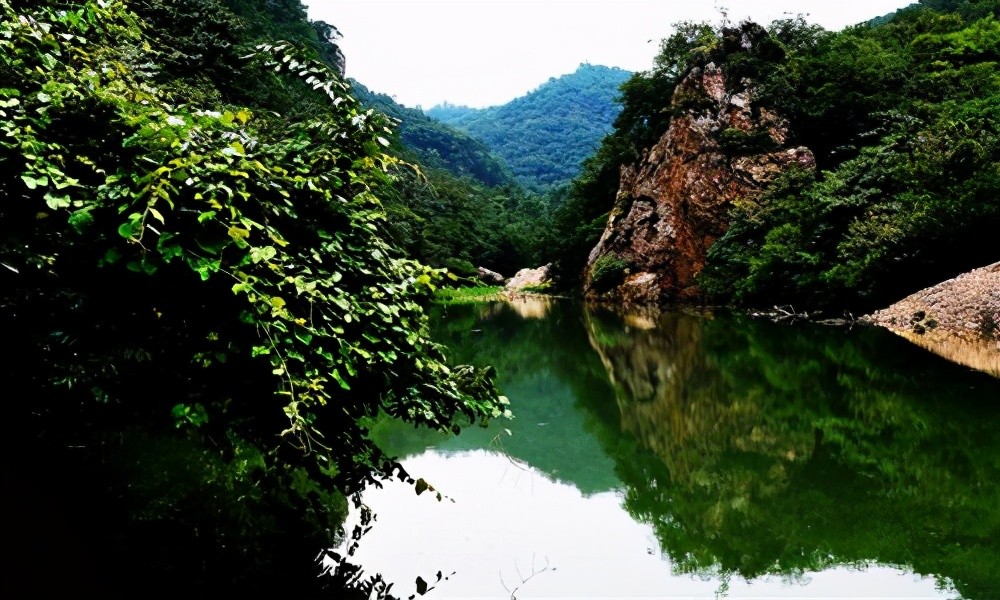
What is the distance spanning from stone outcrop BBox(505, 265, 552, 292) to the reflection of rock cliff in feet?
93.2

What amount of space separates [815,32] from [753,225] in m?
10.5

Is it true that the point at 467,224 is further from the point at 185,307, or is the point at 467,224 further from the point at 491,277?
the point at 185,307

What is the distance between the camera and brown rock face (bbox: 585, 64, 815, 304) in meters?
26.8

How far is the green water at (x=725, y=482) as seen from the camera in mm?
3582

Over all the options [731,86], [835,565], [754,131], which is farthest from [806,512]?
[731,86]

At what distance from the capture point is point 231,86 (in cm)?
1853

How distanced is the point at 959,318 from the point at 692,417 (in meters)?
8.47

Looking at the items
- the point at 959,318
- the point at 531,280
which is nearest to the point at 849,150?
the point at 959,318

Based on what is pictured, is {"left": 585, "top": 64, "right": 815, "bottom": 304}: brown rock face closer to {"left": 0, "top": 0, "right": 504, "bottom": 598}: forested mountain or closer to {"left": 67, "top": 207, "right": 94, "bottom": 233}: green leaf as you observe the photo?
{"left": 0, "top": 0, "right": 504, "bottom": 598}: forested mountain

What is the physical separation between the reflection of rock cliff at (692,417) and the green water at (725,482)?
3 cm

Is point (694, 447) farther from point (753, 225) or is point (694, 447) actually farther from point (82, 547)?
point (753, 225)

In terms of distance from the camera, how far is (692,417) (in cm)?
715

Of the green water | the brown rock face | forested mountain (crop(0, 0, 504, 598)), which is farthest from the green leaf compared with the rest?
the brown rock face

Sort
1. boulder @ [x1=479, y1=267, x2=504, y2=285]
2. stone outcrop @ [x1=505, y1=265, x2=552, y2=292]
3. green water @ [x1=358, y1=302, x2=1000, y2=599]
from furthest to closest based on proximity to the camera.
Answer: boulder @ [x1=479, y1=267, x2=504, y2=285]
stone outcrop @ [x1=505, y1=265, x2=552, y2=292]
green water @ [x1=358, y1=302, x2=1000, y2=599]
